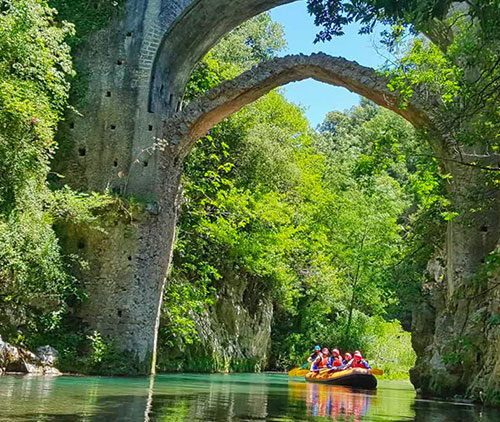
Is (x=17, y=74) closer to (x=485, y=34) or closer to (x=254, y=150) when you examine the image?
(x=485, y=34)

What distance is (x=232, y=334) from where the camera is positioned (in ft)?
70.3

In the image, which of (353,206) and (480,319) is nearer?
(480,319)

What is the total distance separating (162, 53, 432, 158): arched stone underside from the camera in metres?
15.2

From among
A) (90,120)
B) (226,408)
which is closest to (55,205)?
(90,120)

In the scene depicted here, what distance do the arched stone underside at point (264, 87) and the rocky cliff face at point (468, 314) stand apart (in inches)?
120

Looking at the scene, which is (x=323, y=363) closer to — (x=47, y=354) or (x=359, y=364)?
(x=359, y=364)

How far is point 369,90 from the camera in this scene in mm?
15117

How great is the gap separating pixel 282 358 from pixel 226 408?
805 inches

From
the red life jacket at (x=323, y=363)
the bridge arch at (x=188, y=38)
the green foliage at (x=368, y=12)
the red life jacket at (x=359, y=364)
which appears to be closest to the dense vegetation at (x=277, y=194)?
the green foliage at (x=368, y=12)

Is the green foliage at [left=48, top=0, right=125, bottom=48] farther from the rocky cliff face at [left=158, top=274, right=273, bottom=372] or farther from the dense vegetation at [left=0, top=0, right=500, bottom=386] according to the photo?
the rocky cliff face at [left=158, top=274, right=273, bottom=372]

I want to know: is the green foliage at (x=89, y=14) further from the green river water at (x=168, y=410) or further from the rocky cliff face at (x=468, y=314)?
the green river water at (x=168, y=410)

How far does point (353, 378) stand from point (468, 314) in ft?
13.1

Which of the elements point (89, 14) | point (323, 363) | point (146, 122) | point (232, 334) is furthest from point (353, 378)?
point (89, 14)

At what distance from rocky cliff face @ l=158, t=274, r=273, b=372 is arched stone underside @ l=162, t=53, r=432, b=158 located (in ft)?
18.8
